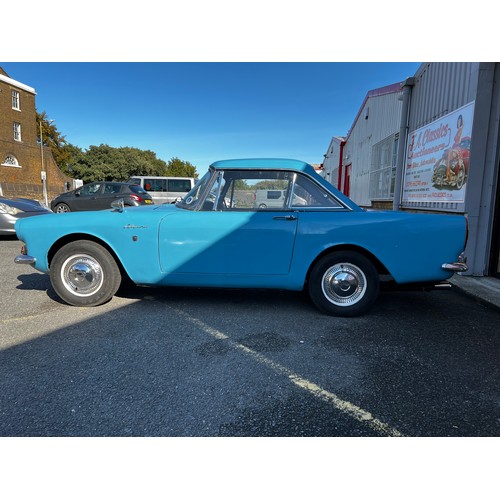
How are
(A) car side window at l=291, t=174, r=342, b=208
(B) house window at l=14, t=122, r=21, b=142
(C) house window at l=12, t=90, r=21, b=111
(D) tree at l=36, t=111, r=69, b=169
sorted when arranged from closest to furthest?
(A) car side window at l=291, t=174, r=342, b=208
(C) house window at l=12, t=90, r=21, b=111
(B) house window at l=14, t=122, r=21, b=142
(D) tree at l=36, t=111, r=69, b=169

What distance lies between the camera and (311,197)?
3775 mm

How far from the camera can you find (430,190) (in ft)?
22.9

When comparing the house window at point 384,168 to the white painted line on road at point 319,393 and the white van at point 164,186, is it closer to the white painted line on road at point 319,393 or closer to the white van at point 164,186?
the white painted line on road at point 319,393

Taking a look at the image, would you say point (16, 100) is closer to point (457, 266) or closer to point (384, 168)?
point (384, 168)

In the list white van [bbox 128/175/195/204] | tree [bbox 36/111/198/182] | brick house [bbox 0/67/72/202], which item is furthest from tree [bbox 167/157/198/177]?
white van [bbox 128/175/195/204]

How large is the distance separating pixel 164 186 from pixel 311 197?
15108 millimetres

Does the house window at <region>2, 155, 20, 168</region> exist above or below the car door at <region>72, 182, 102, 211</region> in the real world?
above

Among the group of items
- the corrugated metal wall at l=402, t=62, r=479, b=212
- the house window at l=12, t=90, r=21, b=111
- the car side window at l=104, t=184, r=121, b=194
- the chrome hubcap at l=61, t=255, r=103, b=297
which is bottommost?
the chrome hubcap at l=61, t=255, r=103, b=297

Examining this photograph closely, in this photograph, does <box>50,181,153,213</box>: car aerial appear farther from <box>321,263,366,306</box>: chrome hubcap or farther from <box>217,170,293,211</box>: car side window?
<box>321,263,366,306</box>: chrome hubcap

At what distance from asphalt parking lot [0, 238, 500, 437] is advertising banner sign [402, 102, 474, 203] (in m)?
2.85

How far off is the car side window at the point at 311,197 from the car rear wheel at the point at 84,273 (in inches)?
83.5

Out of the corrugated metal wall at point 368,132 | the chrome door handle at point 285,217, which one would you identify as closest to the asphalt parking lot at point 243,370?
the chrome door handle at point 285,217

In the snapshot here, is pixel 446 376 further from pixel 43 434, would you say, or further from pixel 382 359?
pixel 43 434

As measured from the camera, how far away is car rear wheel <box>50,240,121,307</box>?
149 inches
